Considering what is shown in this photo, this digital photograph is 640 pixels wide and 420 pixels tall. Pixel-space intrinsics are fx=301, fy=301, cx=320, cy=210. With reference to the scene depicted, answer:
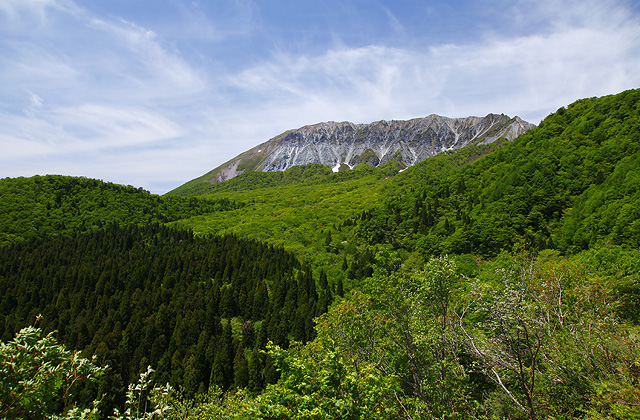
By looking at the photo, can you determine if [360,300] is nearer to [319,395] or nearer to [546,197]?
[319,395]

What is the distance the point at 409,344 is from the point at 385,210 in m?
102

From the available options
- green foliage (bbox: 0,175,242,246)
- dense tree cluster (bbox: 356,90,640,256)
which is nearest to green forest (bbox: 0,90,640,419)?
dense tree cluster (bbox: 356,90,640,256)

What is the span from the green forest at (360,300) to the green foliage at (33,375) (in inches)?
1.5

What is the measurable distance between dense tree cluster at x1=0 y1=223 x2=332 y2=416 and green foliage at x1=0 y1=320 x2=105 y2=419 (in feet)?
138

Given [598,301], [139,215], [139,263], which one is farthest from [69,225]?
[598,301]

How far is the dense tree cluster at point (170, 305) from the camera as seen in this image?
153 ft

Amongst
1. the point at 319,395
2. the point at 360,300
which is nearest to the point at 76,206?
the point at 360,300

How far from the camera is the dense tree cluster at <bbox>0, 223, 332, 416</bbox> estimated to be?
46.7m

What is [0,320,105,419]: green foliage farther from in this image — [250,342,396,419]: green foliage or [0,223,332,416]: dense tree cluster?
[0,223,332,416]: dense tree cluster

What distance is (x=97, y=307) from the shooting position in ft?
200

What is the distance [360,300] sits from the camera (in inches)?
790

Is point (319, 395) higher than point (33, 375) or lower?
lower

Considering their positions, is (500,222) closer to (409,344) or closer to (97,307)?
(409,344)

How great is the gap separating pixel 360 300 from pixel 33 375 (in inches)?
659
